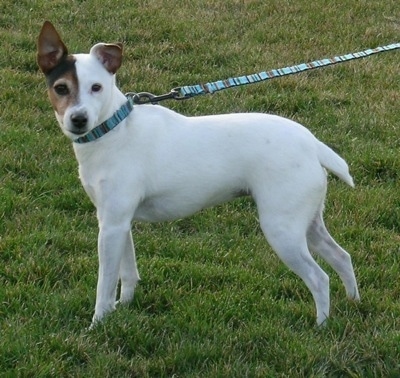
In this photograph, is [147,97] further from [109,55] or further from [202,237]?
[202,237]

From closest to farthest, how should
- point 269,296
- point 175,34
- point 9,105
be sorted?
1. point 269,296
2. point 9,105
3. point 175,34

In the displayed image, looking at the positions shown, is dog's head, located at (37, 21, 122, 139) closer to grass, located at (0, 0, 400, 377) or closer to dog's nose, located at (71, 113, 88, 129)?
dog's nose, located at (71, 113, 88, 129)

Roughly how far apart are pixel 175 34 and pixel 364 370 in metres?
6.15

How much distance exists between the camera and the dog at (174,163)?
14.3 feet

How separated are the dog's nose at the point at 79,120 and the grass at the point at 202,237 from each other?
3.45ft

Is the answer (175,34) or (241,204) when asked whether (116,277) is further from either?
(175,34)

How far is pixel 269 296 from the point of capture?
498cm

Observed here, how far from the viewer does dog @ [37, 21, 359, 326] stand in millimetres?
4359

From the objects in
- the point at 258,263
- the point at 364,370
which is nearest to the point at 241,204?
the point at 258,263

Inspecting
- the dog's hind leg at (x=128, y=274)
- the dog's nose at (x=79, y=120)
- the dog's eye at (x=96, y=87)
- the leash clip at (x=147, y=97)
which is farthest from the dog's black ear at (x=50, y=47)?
the dog's hind leg at (x=128, y=274)

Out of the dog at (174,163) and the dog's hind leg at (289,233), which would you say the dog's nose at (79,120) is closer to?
the dog at (174,163)

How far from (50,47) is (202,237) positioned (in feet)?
6.34

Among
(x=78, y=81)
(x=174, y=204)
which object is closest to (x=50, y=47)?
(x=78, y=81)

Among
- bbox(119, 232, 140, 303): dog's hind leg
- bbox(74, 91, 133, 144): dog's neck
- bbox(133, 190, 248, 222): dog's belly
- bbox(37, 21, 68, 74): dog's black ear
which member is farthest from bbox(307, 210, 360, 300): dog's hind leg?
bbox(37, 21, 68, 74): dog's black ear
